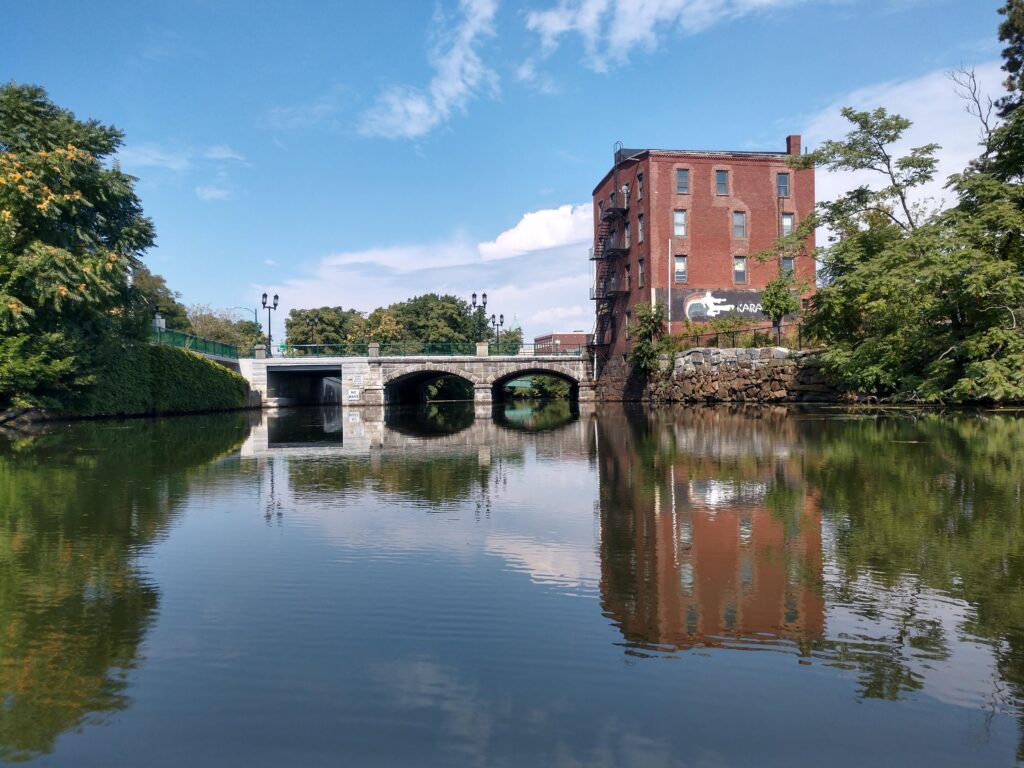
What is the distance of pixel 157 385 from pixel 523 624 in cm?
3934

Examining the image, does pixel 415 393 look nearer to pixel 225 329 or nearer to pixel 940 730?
pixel 225 329

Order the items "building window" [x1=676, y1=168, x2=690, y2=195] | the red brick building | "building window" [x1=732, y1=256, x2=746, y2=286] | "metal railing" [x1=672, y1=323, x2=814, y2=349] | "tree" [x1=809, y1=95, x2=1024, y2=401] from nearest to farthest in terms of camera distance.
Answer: "tree" [x1=809, y1=95, x2=1024, y2=401], "metal railing" [x1=672, y1=323, x2=814, y2=349], the red brick building, "building window" [x1=676, y1=168, x2=690, y2=195], "building window" [x1=732, y1=256, x2=746, y2=286]

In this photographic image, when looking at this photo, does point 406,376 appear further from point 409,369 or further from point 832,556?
point 832,556

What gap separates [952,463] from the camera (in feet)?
40.5

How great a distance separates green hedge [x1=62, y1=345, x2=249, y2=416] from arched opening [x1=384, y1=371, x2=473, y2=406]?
13881mm

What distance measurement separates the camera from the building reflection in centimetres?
505

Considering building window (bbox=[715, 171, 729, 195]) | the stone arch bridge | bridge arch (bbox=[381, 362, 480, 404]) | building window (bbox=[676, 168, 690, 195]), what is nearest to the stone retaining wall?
the stone arch bridge

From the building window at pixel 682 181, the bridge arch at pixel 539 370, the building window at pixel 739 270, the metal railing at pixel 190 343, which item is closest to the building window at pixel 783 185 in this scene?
the building window at pixel 739 270

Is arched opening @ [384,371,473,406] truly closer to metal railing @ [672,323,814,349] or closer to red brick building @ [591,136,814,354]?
red brick building @ [591,136,814,354]

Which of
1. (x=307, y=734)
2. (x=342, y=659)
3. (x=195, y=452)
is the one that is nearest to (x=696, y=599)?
(x=342, y=659)

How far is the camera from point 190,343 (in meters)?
48.2

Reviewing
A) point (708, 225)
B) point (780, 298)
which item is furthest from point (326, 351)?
point (780, 298)

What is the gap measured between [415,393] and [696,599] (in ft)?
229

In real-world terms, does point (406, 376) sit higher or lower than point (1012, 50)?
lower
